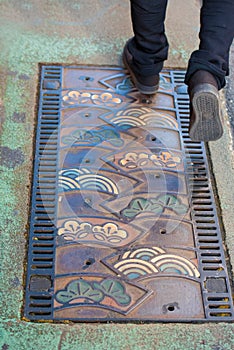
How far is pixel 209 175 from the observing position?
2.39 metres

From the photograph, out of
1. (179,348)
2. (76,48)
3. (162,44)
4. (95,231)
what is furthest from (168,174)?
(76,48)

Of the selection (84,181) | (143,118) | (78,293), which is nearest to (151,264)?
(78,293)

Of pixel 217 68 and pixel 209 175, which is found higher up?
pixel 217 68

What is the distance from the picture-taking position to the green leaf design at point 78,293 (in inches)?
76.2

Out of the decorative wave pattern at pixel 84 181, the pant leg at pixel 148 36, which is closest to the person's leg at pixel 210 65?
the pant leg at pixel 148 36

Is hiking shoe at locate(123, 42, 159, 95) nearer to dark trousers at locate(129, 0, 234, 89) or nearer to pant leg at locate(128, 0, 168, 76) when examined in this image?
pant leg at locate(128, 0, 168, 76)

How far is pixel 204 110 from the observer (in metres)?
2.21

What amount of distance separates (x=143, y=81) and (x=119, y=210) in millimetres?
737

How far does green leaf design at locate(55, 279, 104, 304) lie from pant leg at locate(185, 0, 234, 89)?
3.23 feet

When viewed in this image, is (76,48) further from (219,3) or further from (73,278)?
(73,278)

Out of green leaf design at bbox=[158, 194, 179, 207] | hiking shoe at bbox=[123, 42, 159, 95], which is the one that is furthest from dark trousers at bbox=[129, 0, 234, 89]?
green leaf design at bbox=[158, 194, 179, 207]

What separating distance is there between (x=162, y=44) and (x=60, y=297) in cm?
123

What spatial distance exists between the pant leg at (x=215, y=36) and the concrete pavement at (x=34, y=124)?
419mm

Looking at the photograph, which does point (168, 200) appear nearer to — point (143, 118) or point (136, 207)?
point (136, 207)
